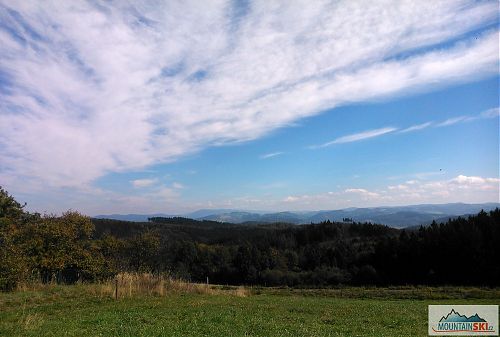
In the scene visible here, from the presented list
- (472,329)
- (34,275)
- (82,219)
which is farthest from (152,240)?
(472,329)

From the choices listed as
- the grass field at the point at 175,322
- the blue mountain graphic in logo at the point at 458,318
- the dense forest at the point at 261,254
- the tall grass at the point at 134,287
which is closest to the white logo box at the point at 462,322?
the blue mountain graphic in logo at the point at 458,318

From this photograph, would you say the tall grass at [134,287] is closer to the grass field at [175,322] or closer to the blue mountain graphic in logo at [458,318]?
the grass field at [175,322]

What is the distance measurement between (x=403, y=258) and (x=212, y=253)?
46.2 meters

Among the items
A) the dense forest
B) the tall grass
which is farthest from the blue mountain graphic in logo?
the dense forest

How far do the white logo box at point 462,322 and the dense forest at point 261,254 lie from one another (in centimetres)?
2611

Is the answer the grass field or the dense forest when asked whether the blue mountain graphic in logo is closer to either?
the grass field

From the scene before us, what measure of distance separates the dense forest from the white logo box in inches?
1028

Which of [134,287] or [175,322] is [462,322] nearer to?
[175,322]

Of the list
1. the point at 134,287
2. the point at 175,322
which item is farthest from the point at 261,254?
the point at 175,322

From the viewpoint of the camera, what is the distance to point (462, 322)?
13.2 meters

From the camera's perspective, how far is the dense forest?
3444cm

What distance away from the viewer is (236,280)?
88562 millimetres

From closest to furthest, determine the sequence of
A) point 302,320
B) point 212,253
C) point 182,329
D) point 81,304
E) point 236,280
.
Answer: point 182,329 < point 302,320 < point 81,304 < point 236,280 < point 212,253

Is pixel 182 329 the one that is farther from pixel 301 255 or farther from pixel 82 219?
pixel 301 255
